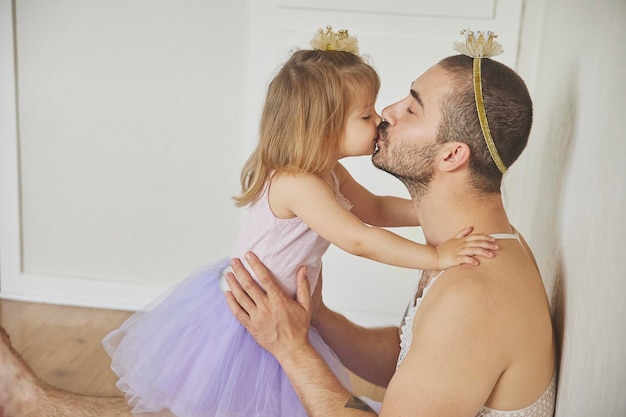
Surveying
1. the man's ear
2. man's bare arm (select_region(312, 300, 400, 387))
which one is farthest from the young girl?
the man's ear

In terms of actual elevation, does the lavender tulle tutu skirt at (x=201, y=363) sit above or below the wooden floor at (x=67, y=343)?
above

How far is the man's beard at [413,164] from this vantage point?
5.45ft

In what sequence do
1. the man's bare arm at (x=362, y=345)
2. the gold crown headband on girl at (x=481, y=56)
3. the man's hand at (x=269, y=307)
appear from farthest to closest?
the man's bare arm at (x=362, y=345) → the man's hand at (x=269, y=307) → the gold crown headband on girl at (x=481, y=56)

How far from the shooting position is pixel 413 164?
1685 mm

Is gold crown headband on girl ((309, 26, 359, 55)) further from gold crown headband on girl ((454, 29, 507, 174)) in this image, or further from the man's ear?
the man's ear

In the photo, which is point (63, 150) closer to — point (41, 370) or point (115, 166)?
point (115, 166)

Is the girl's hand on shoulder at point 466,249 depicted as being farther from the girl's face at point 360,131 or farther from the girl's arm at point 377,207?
the girl's arm at point 377,207

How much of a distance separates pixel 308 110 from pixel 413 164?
12.7 inches

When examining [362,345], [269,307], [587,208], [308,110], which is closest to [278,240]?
[269,307]

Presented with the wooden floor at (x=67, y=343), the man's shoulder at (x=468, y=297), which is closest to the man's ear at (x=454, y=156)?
the man's shoulder at (x=468, y=297)

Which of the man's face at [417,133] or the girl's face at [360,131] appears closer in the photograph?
the man's face at [417,133]

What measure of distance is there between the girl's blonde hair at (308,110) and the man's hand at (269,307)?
0.21 m

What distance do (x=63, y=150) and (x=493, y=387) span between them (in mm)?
2669

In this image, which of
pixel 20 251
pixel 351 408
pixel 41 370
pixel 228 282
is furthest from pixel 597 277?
pixel 20 251
